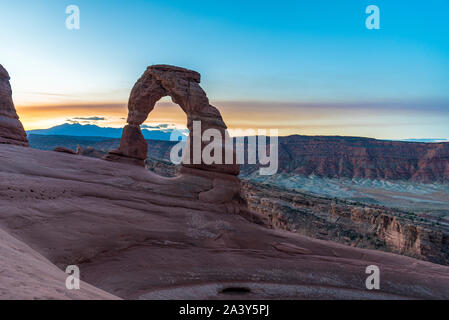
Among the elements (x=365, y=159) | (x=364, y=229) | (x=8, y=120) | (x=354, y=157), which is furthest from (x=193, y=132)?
(x=354, y=157)

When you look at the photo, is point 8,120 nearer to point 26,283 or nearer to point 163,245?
point 163,245

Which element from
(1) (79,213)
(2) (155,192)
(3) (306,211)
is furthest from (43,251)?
(3) (306,211)

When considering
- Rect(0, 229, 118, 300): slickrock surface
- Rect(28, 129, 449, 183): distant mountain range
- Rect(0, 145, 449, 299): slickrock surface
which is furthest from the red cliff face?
Rect(0, 229, 118, 300): slickrock surface

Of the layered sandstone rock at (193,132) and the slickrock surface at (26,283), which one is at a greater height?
the layered sandstone rock at (193,132)

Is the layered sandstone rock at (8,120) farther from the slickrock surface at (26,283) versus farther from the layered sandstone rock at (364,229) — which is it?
the layered sandstone rock at (364,229)

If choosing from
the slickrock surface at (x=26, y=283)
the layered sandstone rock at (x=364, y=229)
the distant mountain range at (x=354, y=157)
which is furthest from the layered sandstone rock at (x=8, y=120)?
the distant mountain range at (x=354, y=157)

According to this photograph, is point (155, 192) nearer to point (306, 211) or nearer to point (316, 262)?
point (316, 262)
